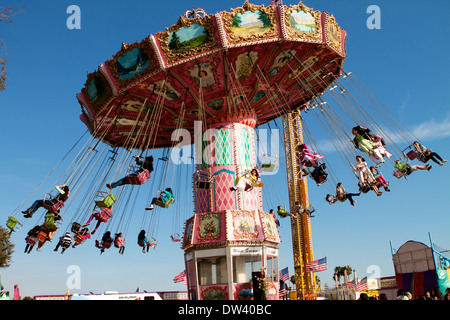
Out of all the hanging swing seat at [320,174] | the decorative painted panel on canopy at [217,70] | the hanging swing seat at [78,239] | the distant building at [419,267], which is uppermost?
the decorative painted panel on canopy at [217,70]

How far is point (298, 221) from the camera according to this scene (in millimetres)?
34375

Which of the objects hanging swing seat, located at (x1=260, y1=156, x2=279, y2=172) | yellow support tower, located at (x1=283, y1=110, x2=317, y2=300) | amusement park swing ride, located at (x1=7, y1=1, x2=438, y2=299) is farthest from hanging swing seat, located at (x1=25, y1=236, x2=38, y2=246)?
yellow support tower, located at (x1=283, y1=110, x2=317, y2=300)

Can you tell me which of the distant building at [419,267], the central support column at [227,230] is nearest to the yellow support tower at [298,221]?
the distant building at [419,267]

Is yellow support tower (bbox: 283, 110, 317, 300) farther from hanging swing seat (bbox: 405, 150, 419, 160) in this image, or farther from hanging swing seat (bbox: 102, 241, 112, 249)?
hanging swing seat (bbox: 102, 241, 112, 249)

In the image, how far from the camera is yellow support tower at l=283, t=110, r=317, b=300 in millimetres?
32062

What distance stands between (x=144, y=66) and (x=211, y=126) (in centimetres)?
449

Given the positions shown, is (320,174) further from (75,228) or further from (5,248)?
(5,248)

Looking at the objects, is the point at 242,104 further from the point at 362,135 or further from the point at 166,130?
the point at 362,135

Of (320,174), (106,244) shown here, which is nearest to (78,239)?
(106,244)

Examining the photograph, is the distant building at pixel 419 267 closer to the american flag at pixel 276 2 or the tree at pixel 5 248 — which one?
the american flag at pixel 276 2

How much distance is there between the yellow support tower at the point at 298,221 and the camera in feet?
105

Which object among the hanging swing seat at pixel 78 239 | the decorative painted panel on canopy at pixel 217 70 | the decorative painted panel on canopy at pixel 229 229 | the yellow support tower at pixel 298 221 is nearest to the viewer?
the decorative painted panel on canopy at pixel 217 70

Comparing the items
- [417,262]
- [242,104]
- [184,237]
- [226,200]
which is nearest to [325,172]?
[226,200]

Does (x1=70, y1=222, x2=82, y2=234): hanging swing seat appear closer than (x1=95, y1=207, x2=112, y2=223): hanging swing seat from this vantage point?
No
